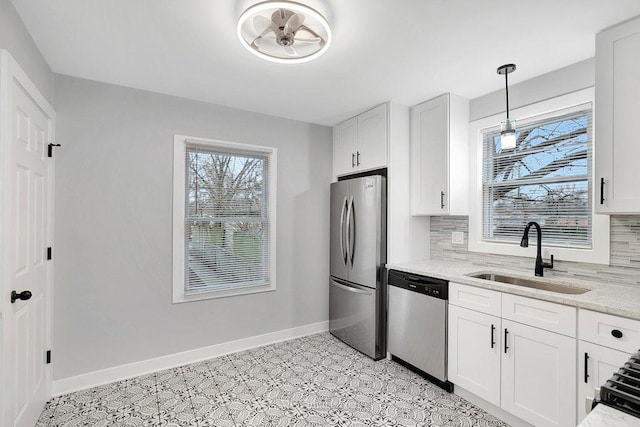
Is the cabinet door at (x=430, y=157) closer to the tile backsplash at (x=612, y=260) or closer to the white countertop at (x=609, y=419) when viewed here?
the tile backsplash at (x=612, y=260)

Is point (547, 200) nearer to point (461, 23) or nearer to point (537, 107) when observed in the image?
point (537, 107)

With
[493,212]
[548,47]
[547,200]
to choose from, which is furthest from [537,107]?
[493,212]

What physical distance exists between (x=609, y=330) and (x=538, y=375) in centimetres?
50

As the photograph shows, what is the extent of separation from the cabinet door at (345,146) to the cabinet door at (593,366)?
2420 millimetres

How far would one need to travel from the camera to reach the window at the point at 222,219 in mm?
2971

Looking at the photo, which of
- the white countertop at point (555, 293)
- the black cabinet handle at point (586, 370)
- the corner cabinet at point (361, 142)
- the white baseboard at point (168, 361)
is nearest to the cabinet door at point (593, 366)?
the black cabinet handle at point (586, 370)

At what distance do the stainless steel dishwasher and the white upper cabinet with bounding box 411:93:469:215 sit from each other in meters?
0.71

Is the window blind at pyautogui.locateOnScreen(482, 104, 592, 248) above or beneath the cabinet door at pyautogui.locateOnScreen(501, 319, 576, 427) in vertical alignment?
above

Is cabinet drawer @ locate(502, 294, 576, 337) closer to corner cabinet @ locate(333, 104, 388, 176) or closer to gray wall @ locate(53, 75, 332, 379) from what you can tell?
corner cabinet @ locate(333, 104, 388, 176)

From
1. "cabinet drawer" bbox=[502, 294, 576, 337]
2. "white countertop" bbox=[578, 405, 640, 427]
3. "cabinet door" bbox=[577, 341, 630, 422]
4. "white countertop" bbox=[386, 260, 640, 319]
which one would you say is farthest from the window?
"white countertop" bbox=[578, 405, 640, 427]

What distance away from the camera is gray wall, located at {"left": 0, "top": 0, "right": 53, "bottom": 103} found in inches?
62.3

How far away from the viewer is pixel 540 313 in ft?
6.34

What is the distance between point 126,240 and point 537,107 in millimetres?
3567

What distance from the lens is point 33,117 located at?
6.60 ft
